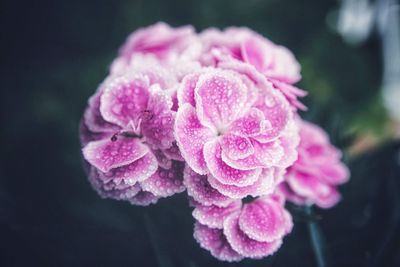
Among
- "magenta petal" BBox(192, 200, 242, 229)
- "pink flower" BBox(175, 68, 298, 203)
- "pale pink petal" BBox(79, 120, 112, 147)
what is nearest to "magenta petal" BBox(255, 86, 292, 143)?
"pink flower" BBox(175, 68, 298, 203)

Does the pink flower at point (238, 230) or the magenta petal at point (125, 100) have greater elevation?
the magenta petal at point (125, 100)

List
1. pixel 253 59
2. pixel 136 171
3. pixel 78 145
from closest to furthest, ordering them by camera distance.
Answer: pixel 136 171 < pixel 253 59 < pixel 78 145

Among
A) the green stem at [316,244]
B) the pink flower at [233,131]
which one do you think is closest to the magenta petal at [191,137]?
the pink flower at [233,131]

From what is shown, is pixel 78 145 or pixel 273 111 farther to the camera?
pixel 78 145

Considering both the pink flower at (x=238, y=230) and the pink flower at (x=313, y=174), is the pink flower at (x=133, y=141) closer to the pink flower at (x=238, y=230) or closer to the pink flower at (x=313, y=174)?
the pink flower at (x=238, y=230)

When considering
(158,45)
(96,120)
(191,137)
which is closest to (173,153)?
(191,137)

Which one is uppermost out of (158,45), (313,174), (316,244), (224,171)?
(158,45)

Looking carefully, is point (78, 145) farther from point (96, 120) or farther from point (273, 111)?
point (273, 111)
